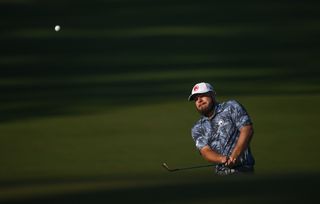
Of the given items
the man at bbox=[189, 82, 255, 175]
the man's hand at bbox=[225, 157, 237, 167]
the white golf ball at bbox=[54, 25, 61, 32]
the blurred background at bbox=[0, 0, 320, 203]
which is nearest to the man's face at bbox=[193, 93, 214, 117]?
the man at bbox=[189, 82, 255, 175]

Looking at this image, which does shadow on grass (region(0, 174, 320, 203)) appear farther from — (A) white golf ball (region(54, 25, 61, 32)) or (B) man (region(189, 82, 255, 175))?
(A) white golf ball (region(54, 25, 61, 32))

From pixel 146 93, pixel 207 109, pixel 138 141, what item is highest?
pixel 146 93

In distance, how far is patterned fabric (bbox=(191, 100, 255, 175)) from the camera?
11.7 meters

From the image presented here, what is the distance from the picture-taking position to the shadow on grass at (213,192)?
827 centimetres

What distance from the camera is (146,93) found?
26625mm

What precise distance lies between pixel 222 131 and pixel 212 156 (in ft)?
0.98

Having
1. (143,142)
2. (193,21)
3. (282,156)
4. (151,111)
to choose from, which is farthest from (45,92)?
(193,21)

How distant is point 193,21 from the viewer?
130 feet

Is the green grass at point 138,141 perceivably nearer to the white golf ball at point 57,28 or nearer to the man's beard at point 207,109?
the man's beard at point 207,109

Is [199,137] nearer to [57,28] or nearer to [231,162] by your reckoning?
[231,162]

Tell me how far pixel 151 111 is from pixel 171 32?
14.1m

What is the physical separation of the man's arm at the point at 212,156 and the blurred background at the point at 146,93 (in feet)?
2.50

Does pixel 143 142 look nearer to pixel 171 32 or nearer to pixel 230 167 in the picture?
pixel 230 167

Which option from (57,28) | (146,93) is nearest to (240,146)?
(146,93)
